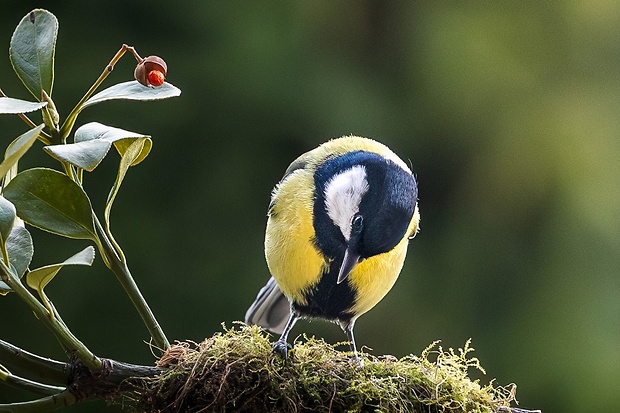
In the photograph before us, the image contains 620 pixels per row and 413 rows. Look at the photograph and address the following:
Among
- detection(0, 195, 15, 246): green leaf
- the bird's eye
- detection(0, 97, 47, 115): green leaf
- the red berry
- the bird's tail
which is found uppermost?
the red berry

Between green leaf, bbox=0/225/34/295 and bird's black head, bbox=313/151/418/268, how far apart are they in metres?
0.53

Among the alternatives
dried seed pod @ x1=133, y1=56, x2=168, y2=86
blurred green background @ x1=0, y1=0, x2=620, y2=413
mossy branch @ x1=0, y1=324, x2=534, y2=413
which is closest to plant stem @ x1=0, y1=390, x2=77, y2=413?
mossy branch @ x1=0, y1=324, x2=534, y2=413

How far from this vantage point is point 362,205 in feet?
4.40

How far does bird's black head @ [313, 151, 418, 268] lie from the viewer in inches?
51.9

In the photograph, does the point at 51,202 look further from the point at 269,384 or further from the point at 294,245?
the point at 294,245

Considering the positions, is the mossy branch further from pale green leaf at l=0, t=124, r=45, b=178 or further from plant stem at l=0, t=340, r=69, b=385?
pale green leaf at l=0, t=124, r=45, b=178

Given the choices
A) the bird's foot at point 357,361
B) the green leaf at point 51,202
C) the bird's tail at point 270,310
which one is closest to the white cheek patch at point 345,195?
the bird's foot at point 357,361

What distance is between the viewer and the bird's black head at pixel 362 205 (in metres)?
1.32

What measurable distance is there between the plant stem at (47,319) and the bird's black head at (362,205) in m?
0.51

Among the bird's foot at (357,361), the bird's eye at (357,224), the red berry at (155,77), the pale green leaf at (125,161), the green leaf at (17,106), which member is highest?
the red berry at (155,77)

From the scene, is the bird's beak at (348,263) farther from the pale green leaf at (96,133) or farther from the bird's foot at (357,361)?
the pale green leaf at (96,133)

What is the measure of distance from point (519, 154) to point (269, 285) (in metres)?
1.12

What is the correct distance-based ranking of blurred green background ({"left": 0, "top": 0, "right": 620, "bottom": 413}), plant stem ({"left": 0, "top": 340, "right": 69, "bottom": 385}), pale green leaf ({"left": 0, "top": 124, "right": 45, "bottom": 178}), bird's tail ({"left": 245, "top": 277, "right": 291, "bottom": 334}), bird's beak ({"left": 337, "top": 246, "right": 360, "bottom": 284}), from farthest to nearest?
blurred green background ({"left": 0, "top": 0, "right": 620, "bottom": 413})
bird's tail ({"left": 245, "top": 277, "right": 291, "bottom": 334})
bird's beak ({"left": 337, "top": 246, "right": 360, "bottom": 284})
plant stem ({"left": 0, "top": 340, "right": 69, "bottom": 385})
pale green leaf ({"left": 0, "top": 124, "right": 45, "bottom": 178})

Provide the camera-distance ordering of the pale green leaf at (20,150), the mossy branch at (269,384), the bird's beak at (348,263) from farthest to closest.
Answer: the bird's beak at (348,263) → the mossy branch at (269,384) → the pale green leaf at (20,150)
